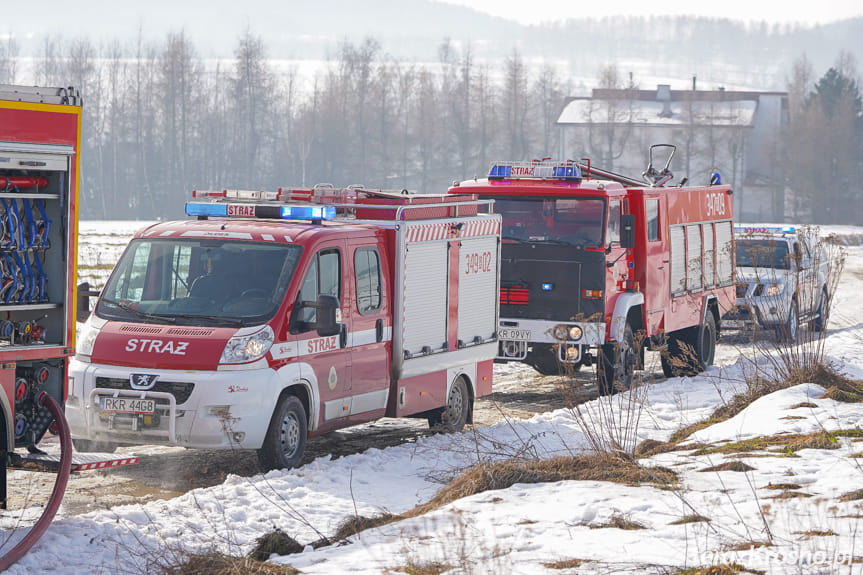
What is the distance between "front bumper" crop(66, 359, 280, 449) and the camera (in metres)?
9.03

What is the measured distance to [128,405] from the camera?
9133 millimetres

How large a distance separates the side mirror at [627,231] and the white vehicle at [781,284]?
1.46m

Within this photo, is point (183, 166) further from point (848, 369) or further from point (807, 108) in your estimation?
point (848, 369)

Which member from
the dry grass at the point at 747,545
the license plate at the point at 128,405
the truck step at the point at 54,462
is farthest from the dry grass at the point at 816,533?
the license plate at the point at 128,405

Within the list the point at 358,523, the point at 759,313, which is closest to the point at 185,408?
the point at 358,523

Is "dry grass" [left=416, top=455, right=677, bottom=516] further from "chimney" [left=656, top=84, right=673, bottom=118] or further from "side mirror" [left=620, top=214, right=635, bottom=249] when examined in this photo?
"chimney" [left=656, top=84, right=673, bottom=118]

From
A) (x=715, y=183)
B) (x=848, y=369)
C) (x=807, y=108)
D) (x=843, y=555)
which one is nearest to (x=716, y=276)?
(x=715, y=183)

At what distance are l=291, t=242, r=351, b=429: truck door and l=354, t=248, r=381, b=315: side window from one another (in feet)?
0.77

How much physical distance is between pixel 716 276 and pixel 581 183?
14.5 feet

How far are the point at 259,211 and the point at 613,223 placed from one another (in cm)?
554

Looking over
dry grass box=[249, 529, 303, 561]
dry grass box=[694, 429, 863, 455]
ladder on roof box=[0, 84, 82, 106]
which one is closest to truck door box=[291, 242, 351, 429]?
dry grass box=[249, 529, 303, 561]

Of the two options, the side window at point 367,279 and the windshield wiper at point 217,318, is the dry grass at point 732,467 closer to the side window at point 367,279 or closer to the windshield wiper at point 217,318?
the side window at point 367,279

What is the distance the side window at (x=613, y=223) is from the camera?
14.8m

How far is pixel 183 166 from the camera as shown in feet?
305
